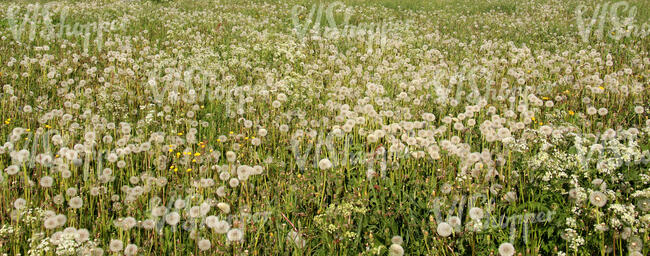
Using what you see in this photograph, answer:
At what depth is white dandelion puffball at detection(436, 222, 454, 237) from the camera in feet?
8.23

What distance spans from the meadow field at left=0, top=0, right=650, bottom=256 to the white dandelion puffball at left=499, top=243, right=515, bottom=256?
1 cm

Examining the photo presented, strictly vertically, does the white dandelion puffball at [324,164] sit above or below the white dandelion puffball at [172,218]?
above

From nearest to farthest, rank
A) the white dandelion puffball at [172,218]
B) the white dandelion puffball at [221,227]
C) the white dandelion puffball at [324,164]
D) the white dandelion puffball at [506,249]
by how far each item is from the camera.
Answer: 1. the white dandelion puffball at [506,249]
2. the white dandelion puffball at [221,227]
3. the white dandelion puffball at [172,218]
4. the white dandelion puffball at [324,164]

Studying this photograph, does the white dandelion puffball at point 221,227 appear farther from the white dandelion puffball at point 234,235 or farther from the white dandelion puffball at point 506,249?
the white dandelion puffball at point 506,249

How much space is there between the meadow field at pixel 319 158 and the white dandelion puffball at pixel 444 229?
0.02 metres

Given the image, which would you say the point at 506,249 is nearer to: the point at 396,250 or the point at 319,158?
the point at 396,250

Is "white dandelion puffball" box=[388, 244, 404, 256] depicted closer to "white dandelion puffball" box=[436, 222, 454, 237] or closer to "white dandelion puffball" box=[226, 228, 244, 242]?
"white dandelion puffball" box=[436, 222, 454, 237]

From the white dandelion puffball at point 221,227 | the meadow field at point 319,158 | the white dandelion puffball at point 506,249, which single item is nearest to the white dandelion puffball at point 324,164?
the meadow field at point 319,158

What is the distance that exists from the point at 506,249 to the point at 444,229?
0.33m

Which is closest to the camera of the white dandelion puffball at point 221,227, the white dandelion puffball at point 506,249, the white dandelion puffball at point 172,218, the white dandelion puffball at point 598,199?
the white dandelion puffball at point 506,249

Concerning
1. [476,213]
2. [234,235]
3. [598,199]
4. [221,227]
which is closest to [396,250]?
[476,213]

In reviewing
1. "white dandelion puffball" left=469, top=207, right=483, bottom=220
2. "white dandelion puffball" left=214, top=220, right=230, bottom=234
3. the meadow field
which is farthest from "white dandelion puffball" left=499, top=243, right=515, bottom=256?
"white dandelion puffball" left=214, top=220, right=230, bottom=234

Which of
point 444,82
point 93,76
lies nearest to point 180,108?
point 93,76

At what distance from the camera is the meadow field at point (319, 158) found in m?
2.60
